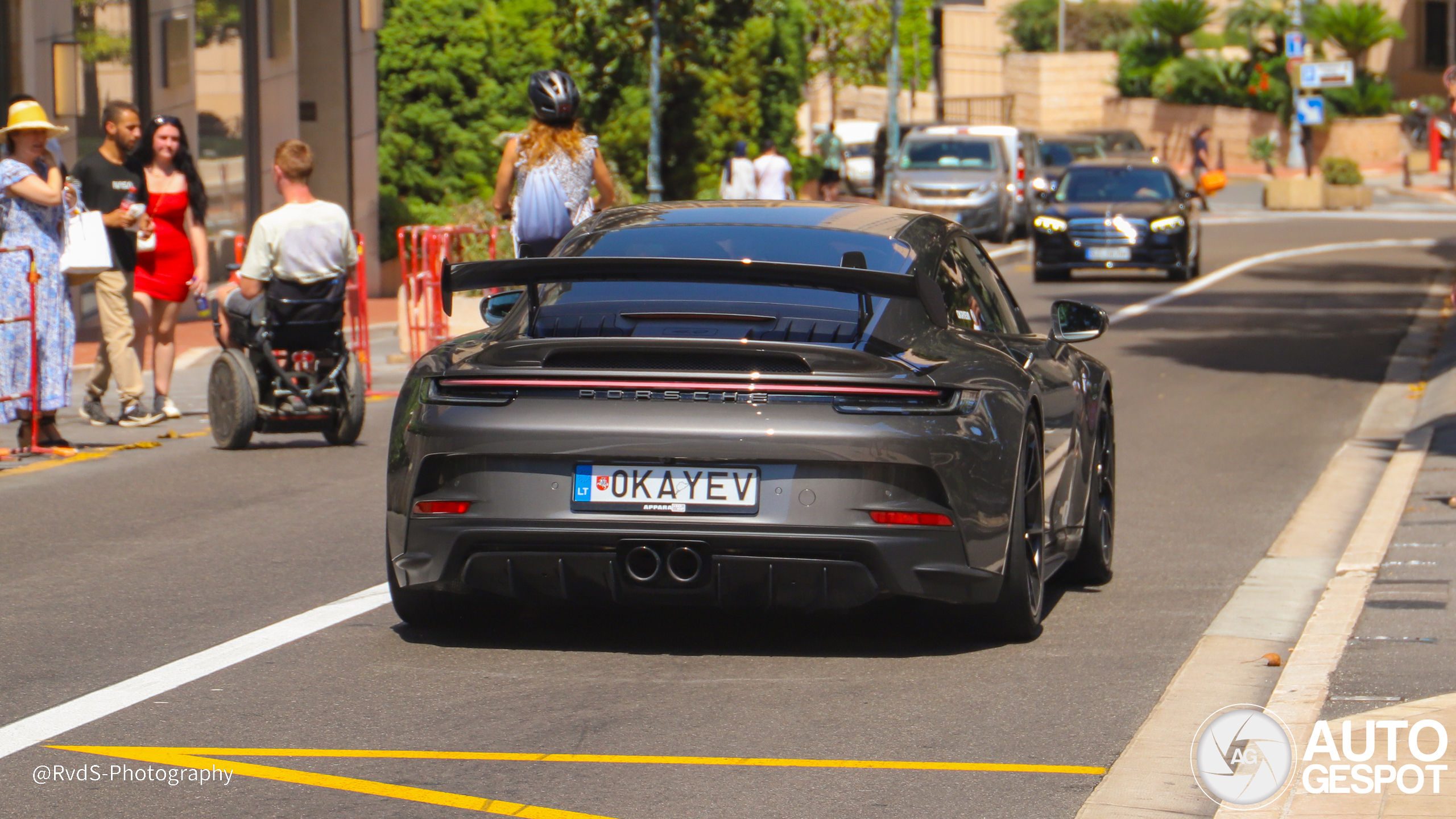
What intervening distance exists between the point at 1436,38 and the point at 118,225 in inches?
2570

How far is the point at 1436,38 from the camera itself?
70250 mm

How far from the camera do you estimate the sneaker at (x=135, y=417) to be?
42.1ft

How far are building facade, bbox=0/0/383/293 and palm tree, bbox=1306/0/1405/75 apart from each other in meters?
48.3

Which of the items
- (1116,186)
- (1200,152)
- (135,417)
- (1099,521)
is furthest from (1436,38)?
(1099,521)

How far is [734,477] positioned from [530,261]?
0.99 metres

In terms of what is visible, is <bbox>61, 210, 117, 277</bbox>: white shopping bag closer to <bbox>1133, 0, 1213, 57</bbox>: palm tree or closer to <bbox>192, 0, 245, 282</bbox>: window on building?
<bbox>192, 0, 245, 282</bbox>: window on building

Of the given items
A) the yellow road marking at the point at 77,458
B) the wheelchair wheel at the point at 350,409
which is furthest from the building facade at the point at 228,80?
the wheelchair wheel at the point at 350,409

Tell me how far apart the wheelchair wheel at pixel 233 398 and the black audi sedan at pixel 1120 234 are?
652 inches

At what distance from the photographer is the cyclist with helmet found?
34.3 ft

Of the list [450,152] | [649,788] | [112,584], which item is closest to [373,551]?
[112,584]

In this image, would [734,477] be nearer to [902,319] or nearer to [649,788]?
[902,319]

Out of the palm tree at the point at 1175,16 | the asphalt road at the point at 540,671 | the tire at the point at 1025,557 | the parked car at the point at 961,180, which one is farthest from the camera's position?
the palm tree at the point at 1175,16

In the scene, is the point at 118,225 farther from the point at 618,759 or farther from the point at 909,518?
the point at 618,759

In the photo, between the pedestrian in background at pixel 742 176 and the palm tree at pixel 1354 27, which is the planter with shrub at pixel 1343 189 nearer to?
the palm tree at pixel 1354 27
